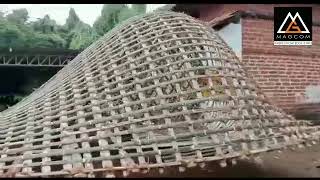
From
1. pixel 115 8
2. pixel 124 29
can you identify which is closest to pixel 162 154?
pixel 124 29

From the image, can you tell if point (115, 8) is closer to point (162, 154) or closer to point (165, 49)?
point (165, 49)

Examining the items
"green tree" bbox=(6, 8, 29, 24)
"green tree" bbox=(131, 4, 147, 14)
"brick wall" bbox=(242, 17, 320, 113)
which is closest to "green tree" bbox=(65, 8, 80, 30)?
"green tree" bbox=(6, 8, 29, 24)

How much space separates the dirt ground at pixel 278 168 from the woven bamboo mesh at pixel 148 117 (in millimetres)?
739

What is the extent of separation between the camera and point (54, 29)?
13.8 ft

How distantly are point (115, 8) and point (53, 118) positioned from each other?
1.53 m

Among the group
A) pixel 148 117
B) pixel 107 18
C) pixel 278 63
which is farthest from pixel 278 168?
pixel 107 18

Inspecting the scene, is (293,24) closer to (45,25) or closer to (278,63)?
(278,63)

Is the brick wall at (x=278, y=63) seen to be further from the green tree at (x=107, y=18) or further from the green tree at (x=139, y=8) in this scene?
the green tree at (x=107, y=18)

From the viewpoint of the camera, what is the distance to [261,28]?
15.2 ft

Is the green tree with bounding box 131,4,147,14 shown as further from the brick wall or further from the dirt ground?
the dirt ground

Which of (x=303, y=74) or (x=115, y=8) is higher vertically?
(x=115, y=8)

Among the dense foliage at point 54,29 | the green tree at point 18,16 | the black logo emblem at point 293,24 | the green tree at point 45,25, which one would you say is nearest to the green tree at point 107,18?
the dense foliage at point 54,29

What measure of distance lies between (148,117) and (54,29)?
213cm

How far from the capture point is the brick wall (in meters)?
4.15
